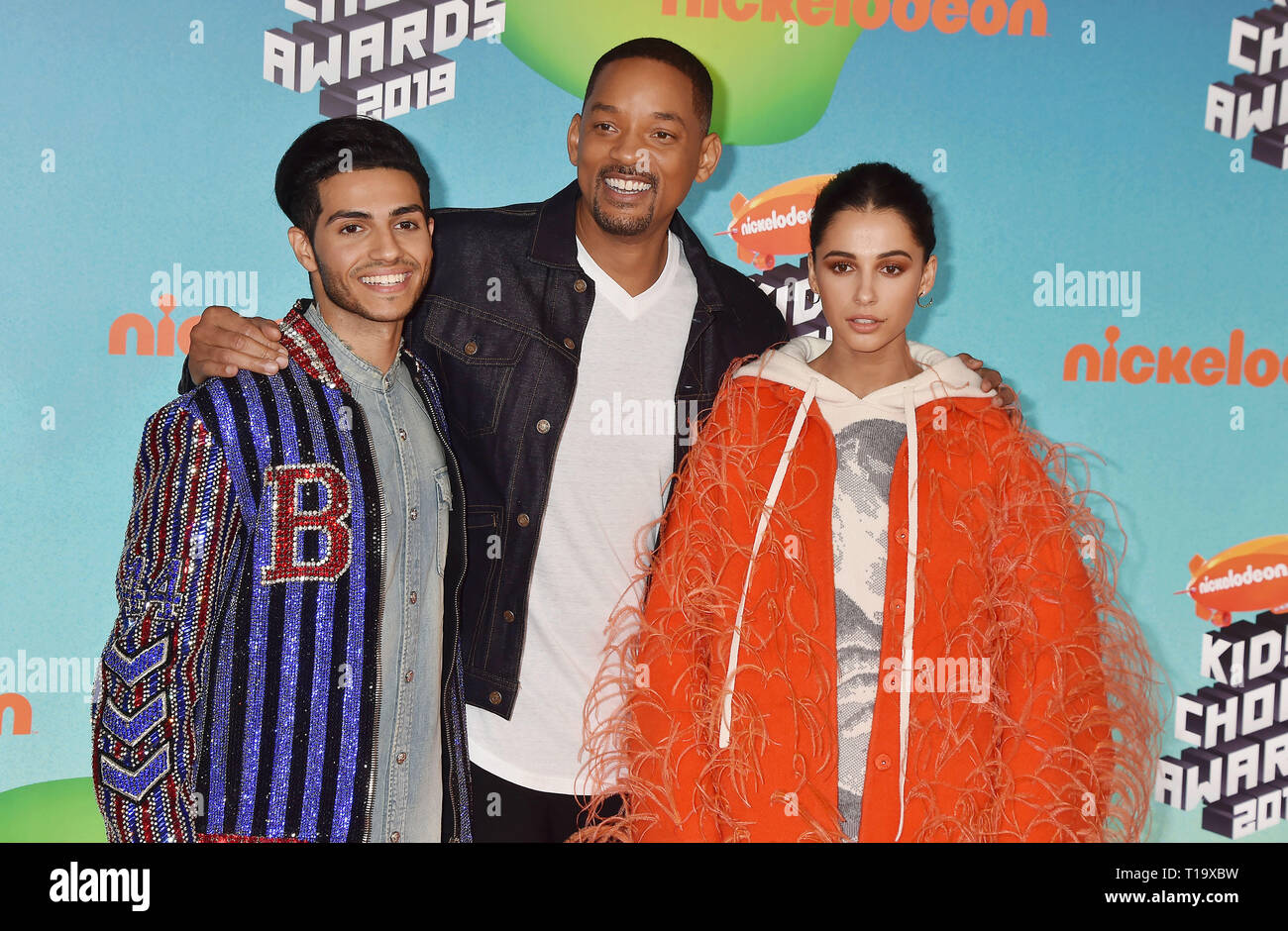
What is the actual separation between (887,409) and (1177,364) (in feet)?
4.28

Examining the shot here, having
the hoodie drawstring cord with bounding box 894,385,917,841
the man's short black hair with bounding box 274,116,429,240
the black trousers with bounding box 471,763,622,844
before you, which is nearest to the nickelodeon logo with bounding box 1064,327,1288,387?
the hoodie drawstring cord with bounding box 894,385,917,841

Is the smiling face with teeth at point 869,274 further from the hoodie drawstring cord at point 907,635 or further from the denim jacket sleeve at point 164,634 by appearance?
the denim jacket sleeve at point 164,634

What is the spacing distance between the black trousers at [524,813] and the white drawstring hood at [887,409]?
37 cm

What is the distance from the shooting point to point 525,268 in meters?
1.99

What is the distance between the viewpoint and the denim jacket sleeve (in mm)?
1396

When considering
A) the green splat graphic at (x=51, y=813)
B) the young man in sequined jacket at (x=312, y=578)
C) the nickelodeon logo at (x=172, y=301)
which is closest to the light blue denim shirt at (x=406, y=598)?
the young man in sequined jacket at (x=312, y=578)

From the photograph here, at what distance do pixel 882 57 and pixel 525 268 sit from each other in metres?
1.13

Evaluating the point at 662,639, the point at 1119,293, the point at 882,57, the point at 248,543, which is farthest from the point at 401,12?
the point at 1119,293

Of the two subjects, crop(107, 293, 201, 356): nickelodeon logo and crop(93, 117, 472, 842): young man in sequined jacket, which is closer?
crop(93, 117, 472, 842): young man in sequined jacket

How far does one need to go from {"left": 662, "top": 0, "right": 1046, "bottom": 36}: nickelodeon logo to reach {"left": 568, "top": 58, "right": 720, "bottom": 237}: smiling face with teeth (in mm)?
612

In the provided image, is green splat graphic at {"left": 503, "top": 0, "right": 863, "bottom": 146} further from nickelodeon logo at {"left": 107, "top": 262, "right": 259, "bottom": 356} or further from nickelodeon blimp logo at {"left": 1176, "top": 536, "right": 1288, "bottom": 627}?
nickelodeon blimp logo at {"left": 1176, "top": 536, "right": 1288, "bottom": 627}

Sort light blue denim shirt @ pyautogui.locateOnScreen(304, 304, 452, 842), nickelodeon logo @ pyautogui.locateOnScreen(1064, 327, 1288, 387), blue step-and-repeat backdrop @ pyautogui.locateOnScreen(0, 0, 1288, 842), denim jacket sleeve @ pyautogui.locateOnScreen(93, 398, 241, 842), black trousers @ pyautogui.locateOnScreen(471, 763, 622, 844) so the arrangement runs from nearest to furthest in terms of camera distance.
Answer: denim jacket sleeve @ pyautogui.locateOnScreen(93, 398, 241, 842)
light blue denim shirt @ pyautogui.locateOnScreen(304, 304, 452, 842)
black trousers @ pyautogui.locateOnScreen(471, 763, 622, 844)
blue step-and-repeat backdrop @ pyautogui.locateOnScreen(0, 0, 1288, 842)
nickelodeon logo @ pyautogui.locateOnScreen(1064, 327, 1288, 387)

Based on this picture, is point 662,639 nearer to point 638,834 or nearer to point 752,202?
point 638,834

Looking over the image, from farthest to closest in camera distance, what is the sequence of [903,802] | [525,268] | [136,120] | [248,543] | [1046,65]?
[1046,65] < [136,120] < [525,268] < [903,802] < [248,543]
